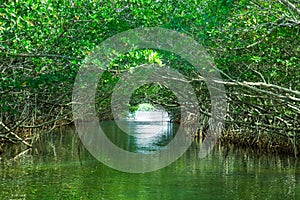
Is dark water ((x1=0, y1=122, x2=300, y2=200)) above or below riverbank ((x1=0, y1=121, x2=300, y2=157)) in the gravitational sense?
below

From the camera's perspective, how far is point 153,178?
884 cm

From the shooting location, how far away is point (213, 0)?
318 inches

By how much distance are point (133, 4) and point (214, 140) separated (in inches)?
337

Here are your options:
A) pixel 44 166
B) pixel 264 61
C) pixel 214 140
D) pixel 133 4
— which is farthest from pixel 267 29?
pixel 214 140

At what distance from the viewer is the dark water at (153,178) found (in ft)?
24.4

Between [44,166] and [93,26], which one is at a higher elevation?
[93,26]

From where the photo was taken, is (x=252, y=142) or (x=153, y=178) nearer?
(x=153, y=178)

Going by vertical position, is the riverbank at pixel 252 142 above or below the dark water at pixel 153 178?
above

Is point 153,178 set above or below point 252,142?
below

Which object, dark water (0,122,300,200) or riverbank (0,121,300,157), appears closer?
dark water (0,122,300,200)

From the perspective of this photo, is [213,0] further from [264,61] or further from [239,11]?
[264,61]

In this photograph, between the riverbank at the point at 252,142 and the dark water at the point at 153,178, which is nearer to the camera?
the dark water at the point at 153,178

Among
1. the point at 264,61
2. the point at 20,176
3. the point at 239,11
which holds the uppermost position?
the point at 239,11

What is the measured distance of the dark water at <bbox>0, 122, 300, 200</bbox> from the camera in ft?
24.4
